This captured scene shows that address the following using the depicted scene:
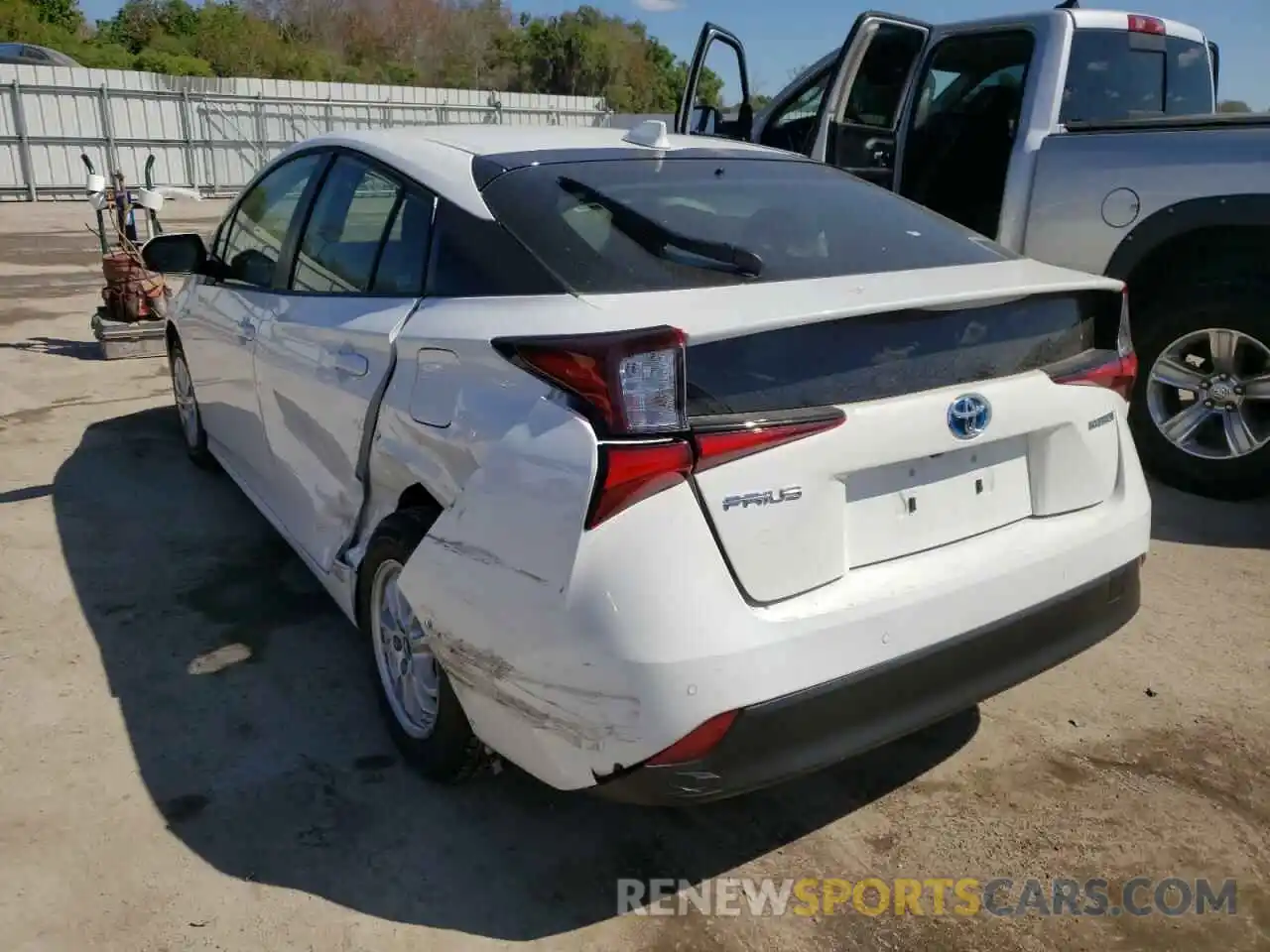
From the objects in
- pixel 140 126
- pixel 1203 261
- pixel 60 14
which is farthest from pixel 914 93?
pixel 60 14

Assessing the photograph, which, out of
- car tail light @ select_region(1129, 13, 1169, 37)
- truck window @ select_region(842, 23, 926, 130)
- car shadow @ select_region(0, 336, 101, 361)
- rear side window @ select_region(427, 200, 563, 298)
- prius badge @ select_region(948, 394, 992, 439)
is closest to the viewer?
prius badge @ select_region(948, 394, 992, 439)

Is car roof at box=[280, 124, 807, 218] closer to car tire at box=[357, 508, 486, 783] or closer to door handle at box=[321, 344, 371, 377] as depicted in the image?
door handle at box=[321, 344, 371, 377]

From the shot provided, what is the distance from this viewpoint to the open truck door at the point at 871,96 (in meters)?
5.88

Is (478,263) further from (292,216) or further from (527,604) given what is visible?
(292,216)

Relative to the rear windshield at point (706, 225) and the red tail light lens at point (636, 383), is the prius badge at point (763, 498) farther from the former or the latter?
the rear windshield at point (706, 225)

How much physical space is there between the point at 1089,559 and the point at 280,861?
2073mm

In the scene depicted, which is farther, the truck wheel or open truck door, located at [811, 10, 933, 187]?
open truck door, located at [811, 10, 933, 187]

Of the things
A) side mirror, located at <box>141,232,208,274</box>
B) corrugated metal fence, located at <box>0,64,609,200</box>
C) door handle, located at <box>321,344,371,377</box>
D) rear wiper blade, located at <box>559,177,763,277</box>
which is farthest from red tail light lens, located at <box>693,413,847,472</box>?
corrugated metal fence, located at <box>0,64,609,200</box>

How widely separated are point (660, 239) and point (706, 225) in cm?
23

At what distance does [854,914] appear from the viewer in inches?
93.3

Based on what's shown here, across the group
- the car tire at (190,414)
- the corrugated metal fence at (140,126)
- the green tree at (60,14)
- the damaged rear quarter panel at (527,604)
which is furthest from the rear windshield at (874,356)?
the green tree at (60,14)

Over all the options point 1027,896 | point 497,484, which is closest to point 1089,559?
point 1027,896

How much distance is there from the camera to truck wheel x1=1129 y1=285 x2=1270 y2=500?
468 cm

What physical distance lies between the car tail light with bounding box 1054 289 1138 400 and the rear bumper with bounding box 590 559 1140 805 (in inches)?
19.7
